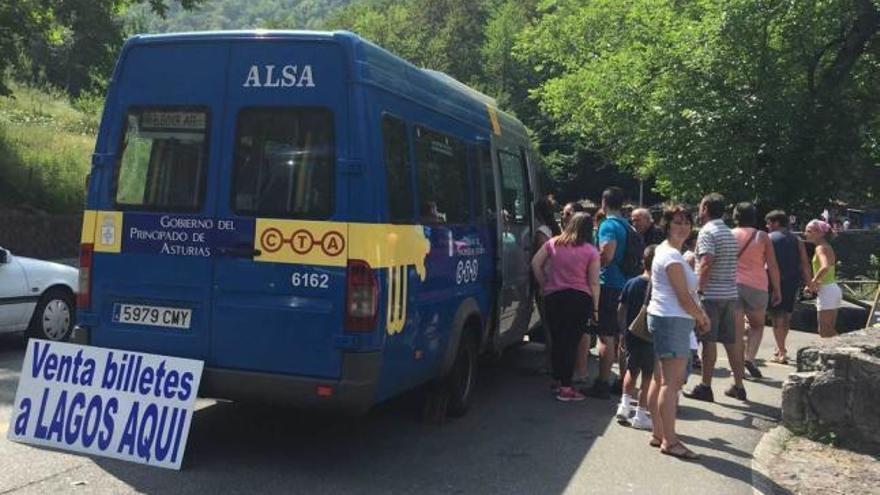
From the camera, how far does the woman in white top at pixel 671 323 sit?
5.47m

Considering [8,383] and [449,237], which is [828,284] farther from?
[8,383]

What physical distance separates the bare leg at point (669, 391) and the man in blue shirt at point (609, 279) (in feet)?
5.86

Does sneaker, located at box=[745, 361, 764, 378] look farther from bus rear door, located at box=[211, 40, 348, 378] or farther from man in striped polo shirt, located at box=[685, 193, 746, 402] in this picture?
bus rear door, located at box=[211, 40, 348, 378]

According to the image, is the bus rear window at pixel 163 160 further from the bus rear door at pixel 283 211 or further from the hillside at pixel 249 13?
the hillside at pixel 249 13

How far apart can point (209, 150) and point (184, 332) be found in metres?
1.11

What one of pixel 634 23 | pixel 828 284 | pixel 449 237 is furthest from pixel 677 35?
pixel 449 237

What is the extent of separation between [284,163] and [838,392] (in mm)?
4370

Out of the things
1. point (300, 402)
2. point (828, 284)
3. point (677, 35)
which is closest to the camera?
point (300, 402)

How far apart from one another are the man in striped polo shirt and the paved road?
660mm

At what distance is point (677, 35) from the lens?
18500 millimetres

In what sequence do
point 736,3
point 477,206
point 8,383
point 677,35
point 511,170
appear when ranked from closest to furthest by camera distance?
1. point 477,206
2. point 8,383
3. point 511,170
4. point 736,3
5. point 677,35

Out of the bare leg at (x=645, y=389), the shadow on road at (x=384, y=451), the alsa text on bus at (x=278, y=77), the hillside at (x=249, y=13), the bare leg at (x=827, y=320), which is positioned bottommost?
the shadow on road at (x=384, y=451)

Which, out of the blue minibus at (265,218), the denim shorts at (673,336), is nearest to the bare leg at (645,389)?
the denim shorts at (673,336)

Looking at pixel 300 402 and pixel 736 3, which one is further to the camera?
pixel 736 3
